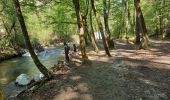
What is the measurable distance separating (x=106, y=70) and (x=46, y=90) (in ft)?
12.9

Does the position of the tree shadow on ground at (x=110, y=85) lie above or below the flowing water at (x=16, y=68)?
above

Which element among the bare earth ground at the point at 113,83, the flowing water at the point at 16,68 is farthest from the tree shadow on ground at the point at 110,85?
the flowing water at the point at 16,68

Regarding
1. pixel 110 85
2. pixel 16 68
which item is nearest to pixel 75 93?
pixel 110 85

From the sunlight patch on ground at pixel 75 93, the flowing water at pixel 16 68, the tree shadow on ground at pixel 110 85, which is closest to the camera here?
the tree shadow on ground at pixel 110 85

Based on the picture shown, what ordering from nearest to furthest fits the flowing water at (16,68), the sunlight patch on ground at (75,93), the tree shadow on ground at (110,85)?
the tree shadow on ground at (110,85) < the sunlight patch on ground at (75,93) < the flowing water at (16,68)

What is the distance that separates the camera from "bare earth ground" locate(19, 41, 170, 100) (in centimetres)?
1100

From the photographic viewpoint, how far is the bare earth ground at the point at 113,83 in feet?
36.1

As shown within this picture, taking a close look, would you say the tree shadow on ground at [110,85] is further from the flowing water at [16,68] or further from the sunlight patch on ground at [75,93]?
the flowing water at [16,68]

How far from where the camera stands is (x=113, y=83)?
12.7 m

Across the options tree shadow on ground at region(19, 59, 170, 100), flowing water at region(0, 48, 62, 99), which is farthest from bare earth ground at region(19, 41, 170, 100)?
flowing water at region(0, 48, 62, 99)

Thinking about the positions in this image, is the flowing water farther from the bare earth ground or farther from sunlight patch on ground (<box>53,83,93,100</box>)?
sunlight patch on ground (<box>53,83,93,100</box>)

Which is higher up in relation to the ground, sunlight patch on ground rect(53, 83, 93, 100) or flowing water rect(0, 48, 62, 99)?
sunlight patch on ground rect(53, 83, 93, 100)

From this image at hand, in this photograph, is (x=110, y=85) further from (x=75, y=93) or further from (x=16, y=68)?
(x=16, y=68)

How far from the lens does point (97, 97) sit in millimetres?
11117
